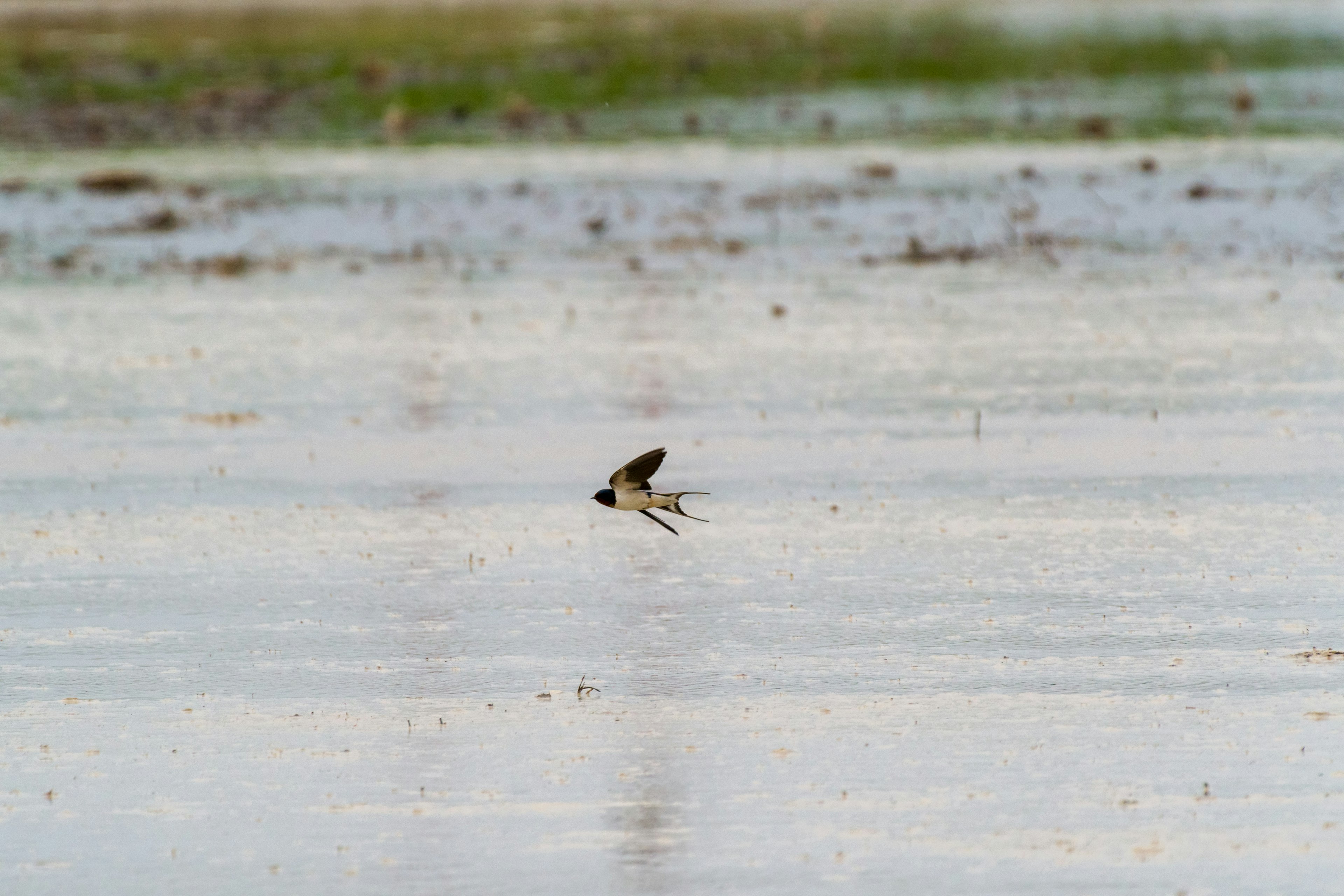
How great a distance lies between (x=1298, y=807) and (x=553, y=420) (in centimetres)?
804

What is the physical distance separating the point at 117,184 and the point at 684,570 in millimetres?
20473

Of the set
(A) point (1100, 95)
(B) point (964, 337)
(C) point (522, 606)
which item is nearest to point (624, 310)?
(B) point (964, 337)

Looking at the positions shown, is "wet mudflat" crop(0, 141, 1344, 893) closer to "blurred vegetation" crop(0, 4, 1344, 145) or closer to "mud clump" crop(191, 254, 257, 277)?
"mud clump" crop(191, 254, 257, 277)

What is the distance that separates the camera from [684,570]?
11453 millimetres

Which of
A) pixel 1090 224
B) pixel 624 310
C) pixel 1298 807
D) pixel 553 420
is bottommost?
pixel 1298 807

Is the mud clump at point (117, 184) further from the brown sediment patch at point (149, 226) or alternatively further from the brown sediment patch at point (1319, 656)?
the brown sediment patch at point (1319, 656)

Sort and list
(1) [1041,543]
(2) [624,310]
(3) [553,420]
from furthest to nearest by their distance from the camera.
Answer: (2) [624,310], (3) [553,420], (1) [1041,543]

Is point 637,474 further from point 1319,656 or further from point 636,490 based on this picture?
point 1319,656

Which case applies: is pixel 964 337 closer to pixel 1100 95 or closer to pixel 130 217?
pixel 130 217

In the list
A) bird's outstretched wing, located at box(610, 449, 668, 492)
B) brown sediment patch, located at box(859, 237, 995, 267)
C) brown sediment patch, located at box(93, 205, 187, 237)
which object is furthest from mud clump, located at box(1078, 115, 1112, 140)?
bird's outstretched wing, located at box(610, 449, 668, 492)

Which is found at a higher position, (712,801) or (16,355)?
(16,355)

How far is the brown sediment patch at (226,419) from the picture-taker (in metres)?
15.3

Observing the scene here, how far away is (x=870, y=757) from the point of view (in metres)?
8.44

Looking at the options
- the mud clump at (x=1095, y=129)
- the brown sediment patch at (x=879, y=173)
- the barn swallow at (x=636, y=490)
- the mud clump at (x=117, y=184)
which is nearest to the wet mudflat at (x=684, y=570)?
the barn swallow at (x=636, y=490)
